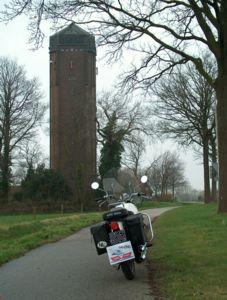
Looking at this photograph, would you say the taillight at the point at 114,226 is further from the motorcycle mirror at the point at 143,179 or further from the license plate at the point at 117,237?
the motorcycle mirror at the point at 143,179

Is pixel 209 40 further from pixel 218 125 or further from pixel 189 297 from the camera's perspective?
Result: pixel 189 297

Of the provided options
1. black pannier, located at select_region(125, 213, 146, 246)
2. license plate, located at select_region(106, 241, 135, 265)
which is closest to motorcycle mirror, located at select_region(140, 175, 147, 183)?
black pannier, located at select_region(125, 213, 146, 246)

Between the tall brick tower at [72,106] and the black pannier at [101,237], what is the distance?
64.2 m

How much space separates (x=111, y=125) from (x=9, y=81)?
13.3 metres

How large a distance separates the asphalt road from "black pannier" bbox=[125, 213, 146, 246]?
624mm

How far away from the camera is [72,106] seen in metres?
75.1

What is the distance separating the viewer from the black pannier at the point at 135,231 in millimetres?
9078

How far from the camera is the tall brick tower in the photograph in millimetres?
73938

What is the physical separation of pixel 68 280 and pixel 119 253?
1285mm

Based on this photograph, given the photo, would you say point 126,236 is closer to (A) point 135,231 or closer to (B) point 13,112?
(A) point 135,231

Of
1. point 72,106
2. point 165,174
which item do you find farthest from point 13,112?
point 165,174

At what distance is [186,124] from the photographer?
50125 millimetres

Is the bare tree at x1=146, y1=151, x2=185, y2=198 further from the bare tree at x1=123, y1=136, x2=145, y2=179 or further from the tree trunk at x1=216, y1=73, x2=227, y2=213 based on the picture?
the tree trunk at x1=216, y1=73, x2=227, y2=213

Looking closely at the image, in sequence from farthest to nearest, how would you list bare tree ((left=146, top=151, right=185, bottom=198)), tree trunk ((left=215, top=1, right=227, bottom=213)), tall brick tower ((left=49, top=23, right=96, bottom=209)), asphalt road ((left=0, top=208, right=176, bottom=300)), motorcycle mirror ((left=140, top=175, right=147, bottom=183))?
bare tree ((left=146, top=151, right=185, bottom=198)), tall brick tower ((left=49, top=23, right=96, bottom=209)), tree trunk ((left=215, top=1, right=227, bottom=213)), motorcycle mirror ((left=140, top=175, right=147, bottom=183)), asphalt road ((left=0, top=208, right=176, bottom=300))
